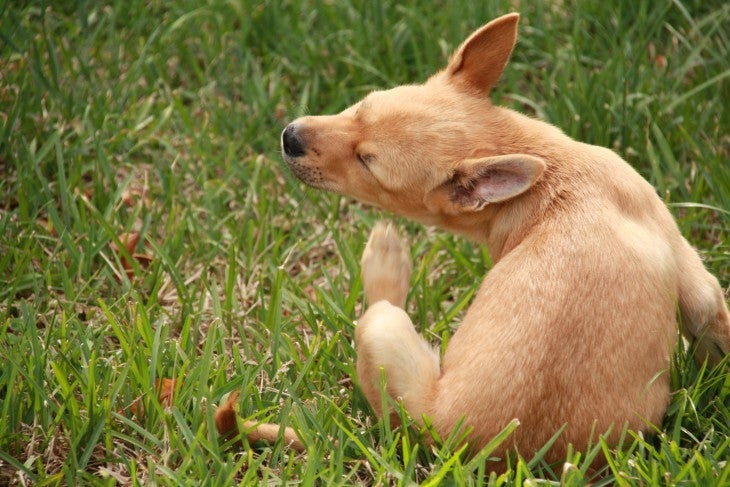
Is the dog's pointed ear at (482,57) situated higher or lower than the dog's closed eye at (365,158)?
higher

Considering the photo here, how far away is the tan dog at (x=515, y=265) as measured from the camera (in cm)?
355

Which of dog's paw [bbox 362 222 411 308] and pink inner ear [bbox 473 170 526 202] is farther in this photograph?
dog's paw [bbox 362 222 411 308]

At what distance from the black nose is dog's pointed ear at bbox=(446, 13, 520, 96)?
75 centimetres

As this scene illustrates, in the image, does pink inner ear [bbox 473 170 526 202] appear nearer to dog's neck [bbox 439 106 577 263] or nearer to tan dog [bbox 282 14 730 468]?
tan dog [bbox 282 14 730 468]

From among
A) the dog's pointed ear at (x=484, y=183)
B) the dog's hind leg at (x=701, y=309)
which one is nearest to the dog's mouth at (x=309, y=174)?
the dog's pointed ear at (x=484, y=183)

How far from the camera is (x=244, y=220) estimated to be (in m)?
5.45

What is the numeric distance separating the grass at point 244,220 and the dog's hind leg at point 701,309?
118mm

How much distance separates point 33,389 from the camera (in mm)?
3900

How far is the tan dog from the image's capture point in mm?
3551

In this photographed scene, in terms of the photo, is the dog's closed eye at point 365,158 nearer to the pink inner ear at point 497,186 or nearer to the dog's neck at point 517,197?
the dog's neck at point 517,197

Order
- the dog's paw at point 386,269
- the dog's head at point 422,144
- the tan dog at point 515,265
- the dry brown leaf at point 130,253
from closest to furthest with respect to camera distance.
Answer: the tan dog at point 515,265, the dog's head at point 422,144, the dog's paw at point 386,269, the dry brown leaf at point 130,253

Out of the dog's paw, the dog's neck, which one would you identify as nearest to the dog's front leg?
the dog's paw

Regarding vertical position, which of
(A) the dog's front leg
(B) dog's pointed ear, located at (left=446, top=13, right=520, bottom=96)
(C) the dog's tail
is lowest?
(C) the dog's tail

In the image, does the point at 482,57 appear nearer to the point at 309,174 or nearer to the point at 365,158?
the point at 365,158
